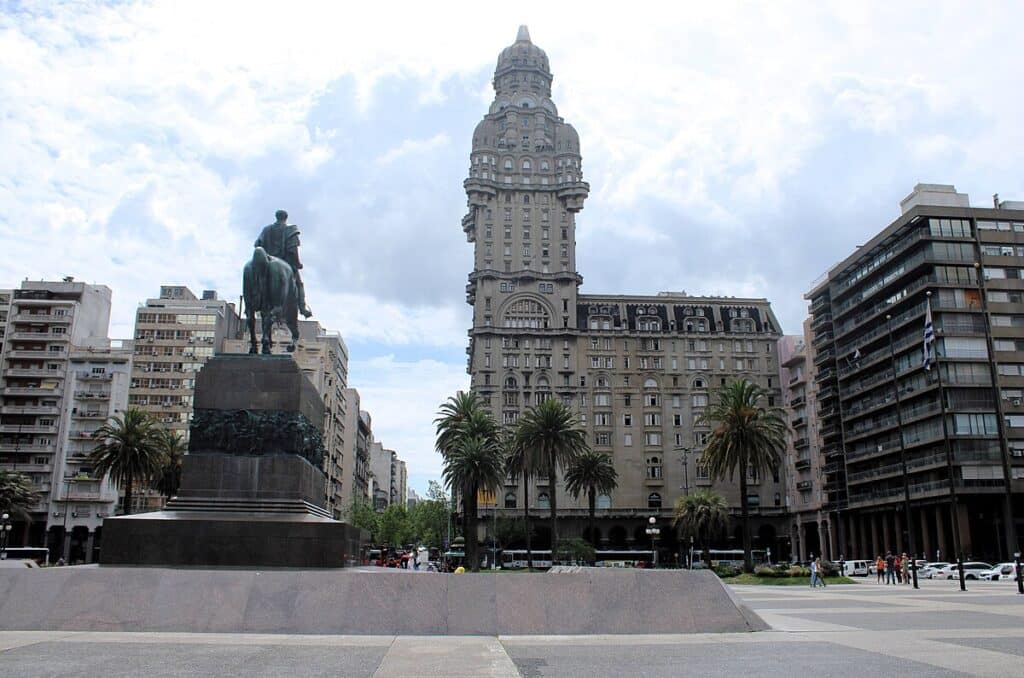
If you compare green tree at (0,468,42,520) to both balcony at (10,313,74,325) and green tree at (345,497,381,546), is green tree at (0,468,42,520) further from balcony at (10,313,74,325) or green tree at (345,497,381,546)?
green tree at (345,497,381,546)

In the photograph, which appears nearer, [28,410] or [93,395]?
[28,410]

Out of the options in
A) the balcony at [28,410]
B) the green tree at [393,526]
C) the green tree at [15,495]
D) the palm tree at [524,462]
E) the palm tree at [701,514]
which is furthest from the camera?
the green tree at [393,526]

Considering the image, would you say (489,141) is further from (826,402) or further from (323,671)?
(323,671)

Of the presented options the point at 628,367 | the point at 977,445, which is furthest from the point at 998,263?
the point at 628,367

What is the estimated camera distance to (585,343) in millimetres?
113000

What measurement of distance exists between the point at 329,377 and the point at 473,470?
43932 mm

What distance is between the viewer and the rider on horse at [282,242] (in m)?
25.0

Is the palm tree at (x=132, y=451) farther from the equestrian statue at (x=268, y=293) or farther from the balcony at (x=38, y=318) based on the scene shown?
the equestrian statue at (x=268, y=293)

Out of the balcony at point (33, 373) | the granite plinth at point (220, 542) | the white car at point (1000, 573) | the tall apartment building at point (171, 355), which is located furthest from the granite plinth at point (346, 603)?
the balcony at point (33, 373)

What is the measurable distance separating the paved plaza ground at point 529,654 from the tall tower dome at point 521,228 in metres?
93.3

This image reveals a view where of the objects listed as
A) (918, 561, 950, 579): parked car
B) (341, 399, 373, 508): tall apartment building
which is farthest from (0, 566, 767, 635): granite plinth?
(341, 399, 373, 508): tall apartment building

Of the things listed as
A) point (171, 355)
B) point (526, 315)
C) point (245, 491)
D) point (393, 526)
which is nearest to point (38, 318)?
point (171, 355)

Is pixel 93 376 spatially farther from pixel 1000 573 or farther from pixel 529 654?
pixel 529 654

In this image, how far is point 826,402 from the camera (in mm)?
96875
